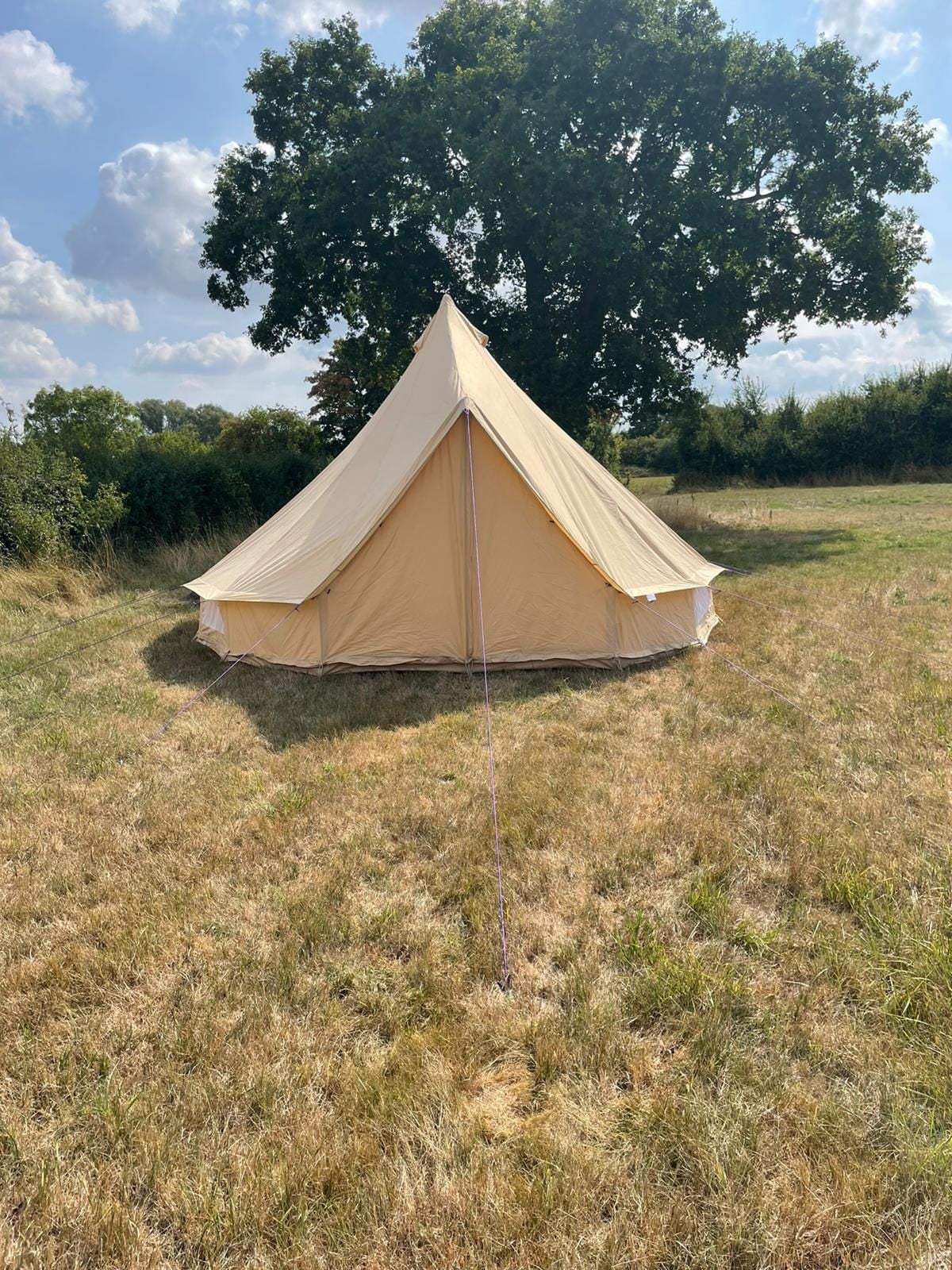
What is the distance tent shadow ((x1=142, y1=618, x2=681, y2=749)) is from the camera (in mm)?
4148

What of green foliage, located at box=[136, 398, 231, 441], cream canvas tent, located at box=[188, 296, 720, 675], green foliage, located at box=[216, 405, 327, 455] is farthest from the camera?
green foliage, located at box=[136, 398, 231, 441]

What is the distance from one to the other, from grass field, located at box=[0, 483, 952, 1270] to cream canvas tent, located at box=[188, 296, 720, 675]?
944 millimetres

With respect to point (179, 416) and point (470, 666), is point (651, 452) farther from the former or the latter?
point (179, 416)

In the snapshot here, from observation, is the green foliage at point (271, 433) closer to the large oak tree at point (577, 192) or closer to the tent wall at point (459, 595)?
the large oak tree at point (577, 192)

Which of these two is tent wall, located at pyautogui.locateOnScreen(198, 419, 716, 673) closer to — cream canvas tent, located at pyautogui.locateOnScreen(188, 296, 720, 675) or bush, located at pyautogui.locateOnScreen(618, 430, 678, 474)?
cream canvas tent, located at pyautogui.locateOnScreen(188, 296, 720, 675)

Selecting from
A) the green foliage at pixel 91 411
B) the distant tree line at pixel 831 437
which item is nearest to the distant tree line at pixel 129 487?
the distant tree line at pixel 831 437

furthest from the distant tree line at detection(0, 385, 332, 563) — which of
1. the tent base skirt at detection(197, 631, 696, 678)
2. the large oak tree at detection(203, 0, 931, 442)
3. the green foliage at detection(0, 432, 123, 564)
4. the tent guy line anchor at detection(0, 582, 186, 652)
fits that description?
the tent base skirt at detection(197, 631, 696, 678)

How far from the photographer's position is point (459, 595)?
198 inches

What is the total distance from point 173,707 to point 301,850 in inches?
82.5

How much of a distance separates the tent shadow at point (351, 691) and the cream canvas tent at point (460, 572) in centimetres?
13

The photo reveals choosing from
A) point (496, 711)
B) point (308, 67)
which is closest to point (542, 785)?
point (496, 711)

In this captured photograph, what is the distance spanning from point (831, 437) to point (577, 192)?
18.5 metres

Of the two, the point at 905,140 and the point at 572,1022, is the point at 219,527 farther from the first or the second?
the point at 905,140

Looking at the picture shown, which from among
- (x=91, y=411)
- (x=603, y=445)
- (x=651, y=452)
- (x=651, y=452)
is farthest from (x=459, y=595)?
(x=91, y=411)
